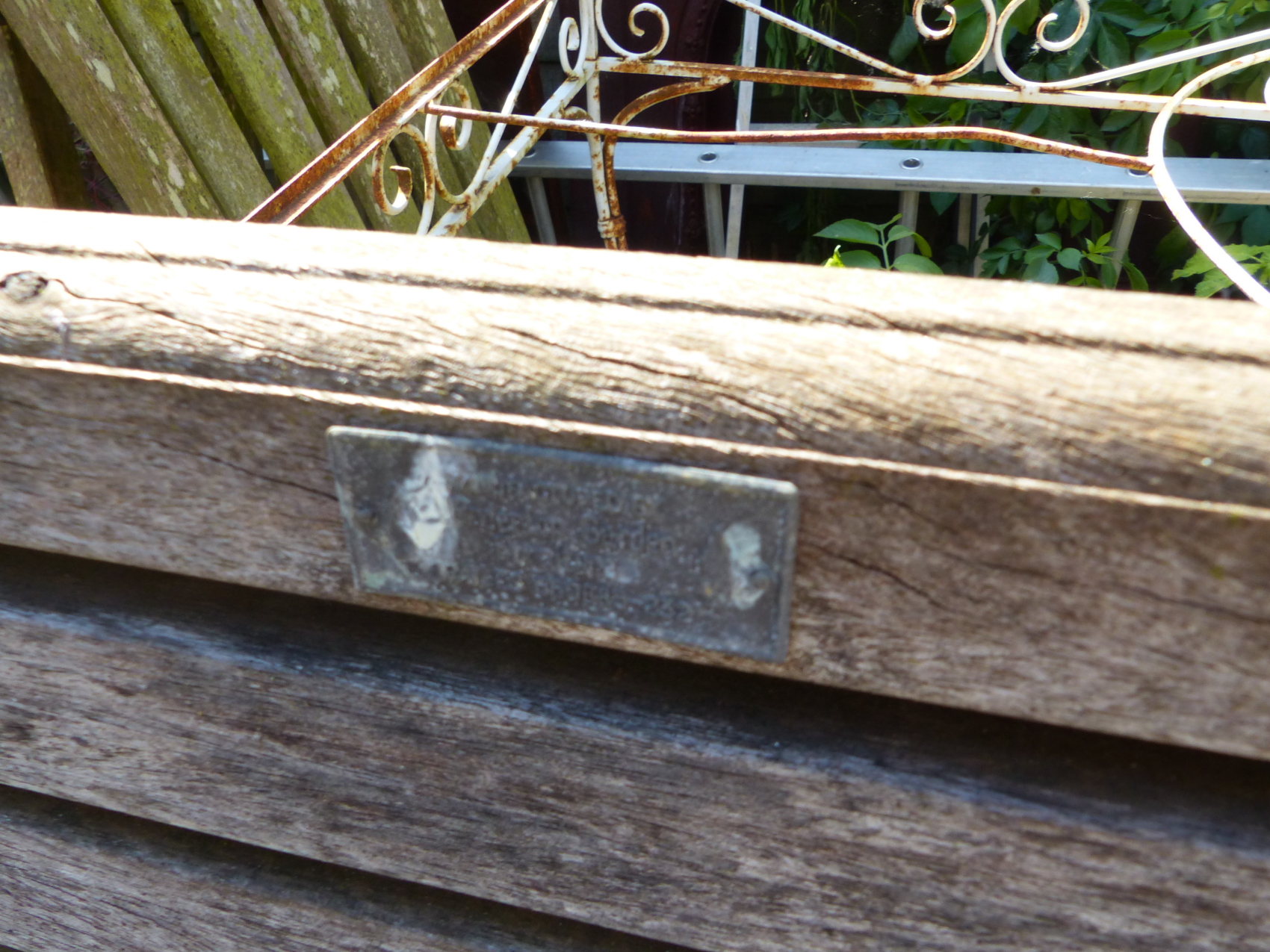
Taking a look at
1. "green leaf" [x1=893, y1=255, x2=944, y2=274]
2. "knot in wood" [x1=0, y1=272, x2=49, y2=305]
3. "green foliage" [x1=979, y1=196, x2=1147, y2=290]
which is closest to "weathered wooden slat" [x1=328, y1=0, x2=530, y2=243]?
"green leaf" [x1=893, y1=255, x2=944, y2=274]

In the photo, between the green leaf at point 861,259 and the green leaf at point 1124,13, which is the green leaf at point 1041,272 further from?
the green leaf at point 1124,13

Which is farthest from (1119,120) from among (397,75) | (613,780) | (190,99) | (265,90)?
(613,780)

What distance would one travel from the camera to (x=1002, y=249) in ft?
7.07

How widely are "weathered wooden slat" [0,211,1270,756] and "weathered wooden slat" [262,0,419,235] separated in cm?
123

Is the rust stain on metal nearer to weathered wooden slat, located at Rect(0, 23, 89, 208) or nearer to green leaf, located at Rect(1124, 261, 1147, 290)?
weathered wooden slat, located at Rect(0, 23, 89, 208)

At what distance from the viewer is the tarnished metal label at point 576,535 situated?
0.58 m

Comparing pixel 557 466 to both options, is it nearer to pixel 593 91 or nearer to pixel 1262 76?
pixel 593 91

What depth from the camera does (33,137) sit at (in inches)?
71.2

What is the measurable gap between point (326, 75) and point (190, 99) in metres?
0.30

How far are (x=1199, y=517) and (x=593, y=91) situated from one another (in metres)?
1.85

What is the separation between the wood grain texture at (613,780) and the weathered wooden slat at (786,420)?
0.09m

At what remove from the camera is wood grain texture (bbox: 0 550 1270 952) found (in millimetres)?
659

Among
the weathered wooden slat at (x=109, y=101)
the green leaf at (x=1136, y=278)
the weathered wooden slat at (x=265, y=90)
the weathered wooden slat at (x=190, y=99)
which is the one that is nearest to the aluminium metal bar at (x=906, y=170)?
the green leaf at (x=1136, y=278)

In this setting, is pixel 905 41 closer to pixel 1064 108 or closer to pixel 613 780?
pixel 1064 108
